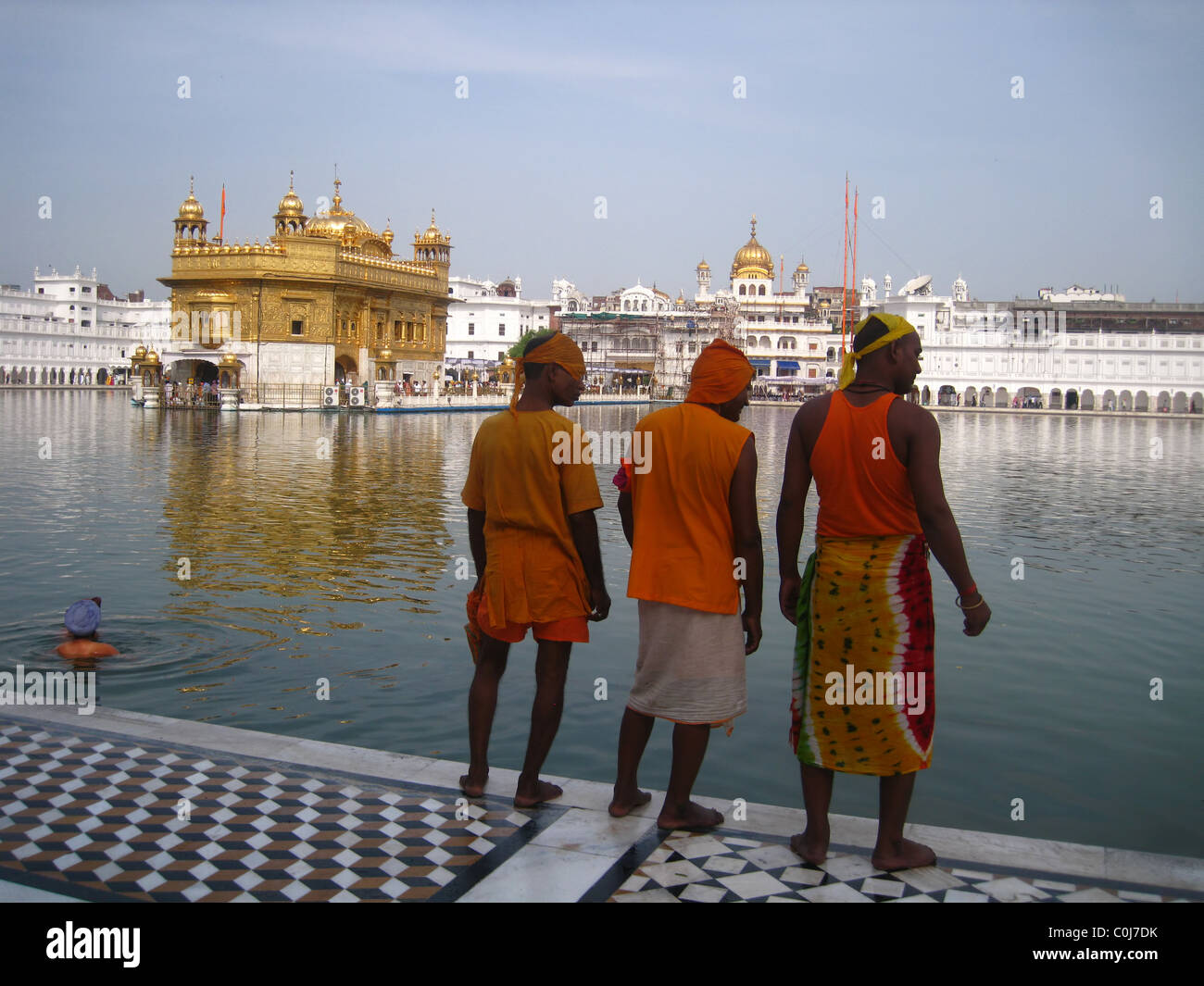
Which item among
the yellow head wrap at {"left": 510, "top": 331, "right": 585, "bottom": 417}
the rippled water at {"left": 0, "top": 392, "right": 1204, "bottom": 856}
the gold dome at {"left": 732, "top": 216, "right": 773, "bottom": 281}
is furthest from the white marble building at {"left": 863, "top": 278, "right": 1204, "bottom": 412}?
the yellow head wrap at {"left": 510, "top": 331, "right": 585, "bottom": 417}

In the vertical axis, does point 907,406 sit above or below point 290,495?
above

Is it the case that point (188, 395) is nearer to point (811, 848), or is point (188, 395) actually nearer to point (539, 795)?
point (539, 795)

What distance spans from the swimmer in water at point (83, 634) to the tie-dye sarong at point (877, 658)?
15.3 ft

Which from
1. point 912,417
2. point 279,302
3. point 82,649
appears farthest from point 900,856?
point 279,302

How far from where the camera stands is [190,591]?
827cm

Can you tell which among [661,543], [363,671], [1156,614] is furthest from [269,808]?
[1156,614]

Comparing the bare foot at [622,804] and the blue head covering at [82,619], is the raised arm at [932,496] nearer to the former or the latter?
the bare foot at [622,804]

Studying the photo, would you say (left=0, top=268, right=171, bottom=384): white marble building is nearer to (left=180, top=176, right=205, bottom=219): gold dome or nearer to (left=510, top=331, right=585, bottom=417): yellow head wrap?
(left=180, top=176, right=205, bottom=219): gold dome

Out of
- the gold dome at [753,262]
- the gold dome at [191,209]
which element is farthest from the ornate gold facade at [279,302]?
the gold dome at [753,262]

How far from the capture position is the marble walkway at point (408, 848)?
340 cm

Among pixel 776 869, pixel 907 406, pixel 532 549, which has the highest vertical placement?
pixel 907 406

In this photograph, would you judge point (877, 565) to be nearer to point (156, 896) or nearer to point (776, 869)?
point (776, 869)

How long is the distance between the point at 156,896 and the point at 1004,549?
995 centimetres

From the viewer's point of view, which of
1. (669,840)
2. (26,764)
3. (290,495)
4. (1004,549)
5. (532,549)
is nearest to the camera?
(669,840)
